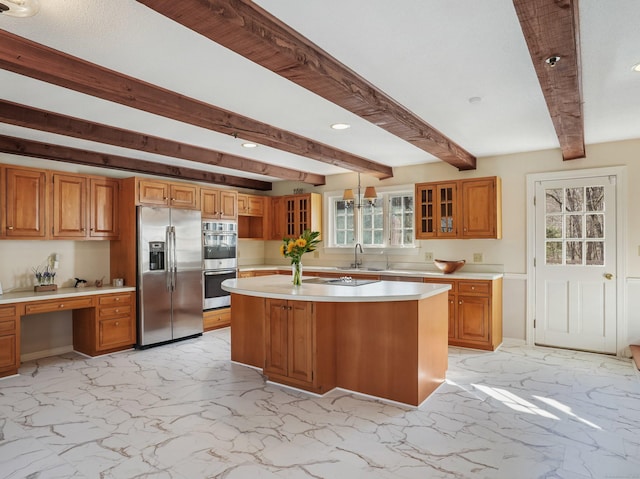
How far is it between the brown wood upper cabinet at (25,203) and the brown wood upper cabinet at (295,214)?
3385mm

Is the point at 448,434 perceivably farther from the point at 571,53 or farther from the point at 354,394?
the point at 571,53

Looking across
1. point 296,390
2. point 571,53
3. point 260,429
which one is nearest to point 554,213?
point 571,53

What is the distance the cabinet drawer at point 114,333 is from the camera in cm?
465

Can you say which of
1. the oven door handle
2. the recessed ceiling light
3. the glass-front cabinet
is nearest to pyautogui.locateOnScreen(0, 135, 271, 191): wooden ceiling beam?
the oven door handle

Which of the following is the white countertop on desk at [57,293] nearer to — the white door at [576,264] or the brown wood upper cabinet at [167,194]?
the brown wood upper cabinet at [167,194]

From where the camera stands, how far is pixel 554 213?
4.87 metres

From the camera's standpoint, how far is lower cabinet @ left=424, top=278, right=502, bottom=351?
473cm

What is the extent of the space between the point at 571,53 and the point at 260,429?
2900mm

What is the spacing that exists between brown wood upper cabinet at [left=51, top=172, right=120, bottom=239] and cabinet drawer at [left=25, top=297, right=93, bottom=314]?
74cm

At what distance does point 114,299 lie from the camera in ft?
15.7

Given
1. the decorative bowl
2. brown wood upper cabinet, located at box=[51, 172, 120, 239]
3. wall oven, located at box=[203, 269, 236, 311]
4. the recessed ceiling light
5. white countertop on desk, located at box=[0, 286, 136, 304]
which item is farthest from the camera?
wall oven, located at box=[203, 269, 236, 311]

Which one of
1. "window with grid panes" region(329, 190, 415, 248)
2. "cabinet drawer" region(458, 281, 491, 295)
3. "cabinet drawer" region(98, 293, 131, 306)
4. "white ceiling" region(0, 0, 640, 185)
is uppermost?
"white ceiling" region(0, 0, 640, 185)

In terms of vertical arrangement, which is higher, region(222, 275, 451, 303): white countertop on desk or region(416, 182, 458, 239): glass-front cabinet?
region(416, 182, 458, 239): glass-front cabinet

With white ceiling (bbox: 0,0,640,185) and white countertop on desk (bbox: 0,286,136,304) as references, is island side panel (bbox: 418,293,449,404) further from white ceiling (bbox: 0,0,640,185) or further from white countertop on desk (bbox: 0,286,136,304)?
white countertop on desk (bbox: 0,286,136,304)
